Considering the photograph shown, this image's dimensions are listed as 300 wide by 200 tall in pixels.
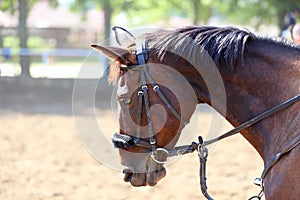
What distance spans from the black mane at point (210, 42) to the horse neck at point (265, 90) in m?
0.05

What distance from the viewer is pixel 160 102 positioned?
298 cm

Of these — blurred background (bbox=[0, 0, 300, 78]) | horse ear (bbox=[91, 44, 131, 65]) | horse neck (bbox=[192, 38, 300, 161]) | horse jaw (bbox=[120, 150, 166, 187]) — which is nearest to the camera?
horse neck (bbox=[192, 38, 300, 161])

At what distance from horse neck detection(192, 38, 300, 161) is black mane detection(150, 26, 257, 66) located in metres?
0.05

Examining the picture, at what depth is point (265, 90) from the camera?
288 centimetres

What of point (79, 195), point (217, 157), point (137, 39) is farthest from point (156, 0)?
point (137, 39)

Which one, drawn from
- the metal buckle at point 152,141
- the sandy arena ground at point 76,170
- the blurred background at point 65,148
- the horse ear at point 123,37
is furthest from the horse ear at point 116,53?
the sandy arena ground at point 76,170

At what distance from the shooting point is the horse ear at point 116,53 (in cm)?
295

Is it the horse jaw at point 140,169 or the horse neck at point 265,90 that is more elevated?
the horse neck at point 265,90

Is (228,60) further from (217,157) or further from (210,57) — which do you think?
(217,157)

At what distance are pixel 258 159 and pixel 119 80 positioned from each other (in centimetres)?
504

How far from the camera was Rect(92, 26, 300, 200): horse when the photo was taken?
113 inches

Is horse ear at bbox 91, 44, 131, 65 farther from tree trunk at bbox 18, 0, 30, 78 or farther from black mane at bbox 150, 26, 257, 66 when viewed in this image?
tree trunk at bbox 18, 0, 30, 78

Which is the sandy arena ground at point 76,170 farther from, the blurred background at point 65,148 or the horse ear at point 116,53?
the horse ear at point 116,53

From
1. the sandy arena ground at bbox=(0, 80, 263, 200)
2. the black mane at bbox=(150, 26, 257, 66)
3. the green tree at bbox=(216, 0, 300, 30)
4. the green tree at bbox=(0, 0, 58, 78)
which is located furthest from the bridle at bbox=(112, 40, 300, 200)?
the green tree at bbox=(216, 0, 300, 30)
